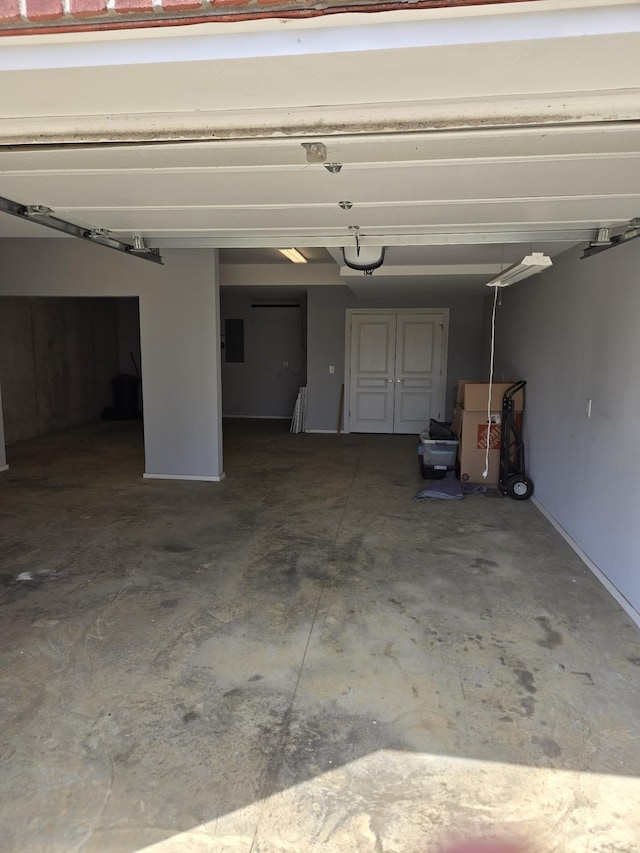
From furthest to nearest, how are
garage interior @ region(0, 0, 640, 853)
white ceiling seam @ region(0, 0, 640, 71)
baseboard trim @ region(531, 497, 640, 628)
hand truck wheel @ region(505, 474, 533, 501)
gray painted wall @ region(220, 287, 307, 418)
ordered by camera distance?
gray painted wall @ region(220, 287, 307, 418) → hand truck wheel @ region(505, 474, 533, 501) → baseboard trim @ region(531, 497, 640, 628) → garage interior @ region(0, 0, 640, 853) → white ceiling seam @ region(0, 0, 640, 71)

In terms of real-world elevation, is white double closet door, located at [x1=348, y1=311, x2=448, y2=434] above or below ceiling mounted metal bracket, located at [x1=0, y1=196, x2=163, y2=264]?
below

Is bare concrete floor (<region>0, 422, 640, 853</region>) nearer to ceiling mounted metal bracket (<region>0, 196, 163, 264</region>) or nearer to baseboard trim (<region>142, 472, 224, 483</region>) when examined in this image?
baseboard trim (<region>142, 472, 224, 483</region>)

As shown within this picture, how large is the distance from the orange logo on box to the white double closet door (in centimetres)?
320

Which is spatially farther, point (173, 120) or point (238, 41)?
point (173, 120)

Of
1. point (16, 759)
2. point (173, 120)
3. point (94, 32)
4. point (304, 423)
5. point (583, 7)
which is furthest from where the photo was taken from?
point (304, 423)

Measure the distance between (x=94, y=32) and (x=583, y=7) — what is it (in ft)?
3.45

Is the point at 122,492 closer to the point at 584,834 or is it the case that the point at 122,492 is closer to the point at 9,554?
the point at 9,554

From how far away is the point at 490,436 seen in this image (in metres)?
5.54

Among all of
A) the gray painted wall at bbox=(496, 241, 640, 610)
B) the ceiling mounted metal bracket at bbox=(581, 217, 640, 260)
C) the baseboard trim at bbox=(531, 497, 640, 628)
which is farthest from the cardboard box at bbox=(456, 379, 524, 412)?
the ceiling mounted metal bracket at bbox=(581, 217, 640, 260)

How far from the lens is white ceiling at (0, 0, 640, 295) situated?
1.17 meters

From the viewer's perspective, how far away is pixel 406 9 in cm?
108

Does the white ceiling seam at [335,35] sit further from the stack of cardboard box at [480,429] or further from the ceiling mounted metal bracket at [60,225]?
the stack of cardboard box at [480,429]

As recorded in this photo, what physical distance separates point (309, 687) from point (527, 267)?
2.88 meters

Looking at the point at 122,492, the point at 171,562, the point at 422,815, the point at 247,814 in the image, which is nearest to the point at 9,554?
the point at 171,562
